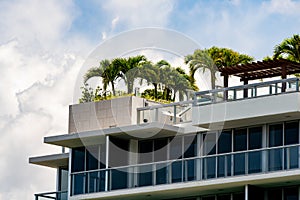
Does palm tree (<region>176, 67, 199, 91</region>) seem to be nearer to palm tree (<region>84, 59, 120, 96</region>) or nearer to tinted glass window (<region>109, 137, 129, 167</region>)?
palm tree (<region>84, 59, 120, 96</region>)

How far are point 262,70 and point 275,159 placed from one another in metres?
4.18

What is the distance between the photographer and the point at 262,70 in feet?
155

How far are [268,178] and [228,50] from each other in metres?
18.0

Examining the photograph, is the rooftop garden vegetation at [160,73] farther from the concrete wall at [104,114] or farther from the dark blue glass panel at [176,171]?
the dark blue glass panel at [176,171]

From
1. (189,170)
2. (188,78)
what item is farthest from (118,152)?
(188,78)

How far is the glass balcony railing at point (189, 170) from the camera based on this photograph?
44.3m

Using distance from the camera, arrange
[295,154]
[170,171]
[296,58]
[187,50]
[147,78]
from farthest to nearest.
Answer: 1. [147,78]
2. [296,58]
3. [187,50]
4. [170,171]
5. [295,154]

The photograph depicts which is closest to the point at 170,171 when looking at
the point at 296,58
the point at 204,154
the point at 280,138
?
the point at 204,154

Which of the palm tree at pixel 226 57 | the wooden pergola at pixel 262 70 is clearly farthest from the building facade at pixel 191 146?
the palm tree at pixel 226 57

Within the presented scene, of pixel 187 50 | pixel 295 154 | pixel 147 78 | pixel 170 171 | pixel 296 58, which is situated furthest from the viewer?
pixel 147 78

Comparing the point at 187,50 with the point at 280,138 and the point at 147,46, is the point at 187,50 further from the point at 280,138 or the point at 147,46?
the point at 280,138

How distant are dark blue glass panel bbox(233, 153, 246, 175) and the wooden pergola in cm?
226

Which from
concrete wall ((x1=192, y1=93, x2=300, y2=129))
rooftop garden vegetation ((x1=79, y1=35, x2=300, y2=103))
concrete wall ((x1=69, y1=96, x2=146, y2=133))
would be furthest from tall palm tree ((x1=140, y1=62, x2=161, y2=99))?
concrete wall ((x1=192, y1=93, x2=300, y2=129))

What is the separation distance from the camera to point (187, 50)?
5162 cm
